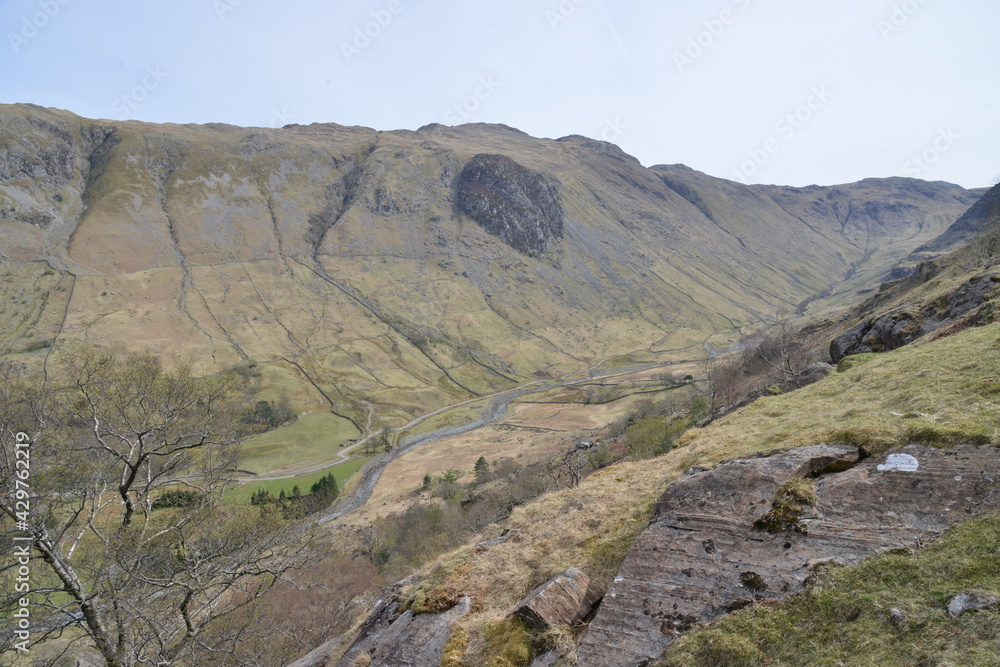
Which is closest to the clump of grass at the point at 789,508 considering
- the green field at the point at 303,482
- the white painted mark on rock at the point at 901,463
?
the white painted mark on rock at the point at 901,463

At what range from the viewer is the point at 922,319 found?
1079 inches

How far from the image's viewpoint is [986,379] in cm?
1227

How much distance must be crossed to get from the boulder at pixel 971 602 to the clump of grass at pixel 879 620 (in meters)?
0.10

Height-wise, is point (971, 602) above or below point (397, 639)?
above

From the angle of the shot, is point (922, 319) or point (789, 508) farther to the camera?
point (922, 319)

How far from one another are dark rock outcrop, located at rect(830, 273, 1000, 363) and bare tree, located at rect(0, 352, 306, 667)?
32.0 metres

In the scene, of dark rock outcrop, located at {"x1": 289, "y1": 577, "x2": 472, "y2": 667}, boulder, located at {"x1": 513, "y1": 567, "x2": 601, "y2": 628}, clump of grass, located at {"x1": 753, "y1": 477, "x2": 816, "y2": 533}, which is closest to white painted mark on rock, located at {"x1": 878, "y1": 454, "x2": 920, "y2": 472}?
clump of grass, located at {"x1": 753, "y1": 477, "x2": 816, "y2": 533}

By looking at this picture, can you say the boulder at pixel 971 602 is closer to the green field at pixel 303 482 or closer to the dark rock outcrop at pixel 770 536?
the dark rock outcrop at pixel 770 536

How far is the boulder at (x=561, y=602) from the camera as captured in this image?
368 inches

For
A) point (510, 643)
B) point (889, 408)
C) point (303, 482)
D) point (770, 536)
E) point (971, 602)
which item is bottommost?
point (303, 482)

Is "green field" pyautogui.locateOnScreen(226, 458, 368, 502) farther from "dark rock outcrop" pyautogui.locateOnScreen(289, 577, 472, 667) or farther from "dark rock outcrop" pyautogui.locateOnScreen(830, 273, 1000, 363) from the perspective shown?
"dark rock outcrop" pyautogui.locateOnScreen(830, 273, 1000, 363)

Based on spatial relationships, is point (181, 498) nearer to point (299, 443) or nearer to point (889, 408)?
point (889, 408)

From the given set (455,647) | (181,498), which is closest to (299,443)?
(181,498)

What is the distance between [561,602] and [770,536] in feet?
14.9
